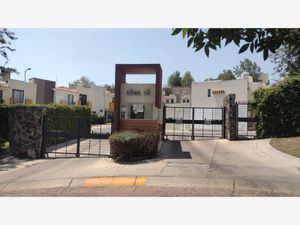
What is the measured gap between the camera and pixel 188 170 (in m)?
9.56

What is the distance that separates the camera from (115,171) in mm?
10078

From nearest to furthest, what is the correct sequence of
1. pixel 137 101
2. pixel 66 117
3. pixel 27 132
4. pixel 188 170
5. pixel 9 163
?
pixel 188 170
pixel 9 163
pixel 27 132
pixel 137 101
pixel 66 117

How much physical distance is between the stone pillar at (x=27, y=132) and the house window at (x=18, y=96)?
22597 millimetres

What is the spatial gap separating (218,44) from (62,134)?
37.5 ft

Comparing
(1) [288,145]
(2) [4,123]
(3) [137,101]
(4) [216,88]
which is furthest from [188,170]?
(4) [216,88]

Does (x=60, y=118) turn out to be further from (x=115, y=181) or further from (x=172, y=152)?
(x=115, y=181)

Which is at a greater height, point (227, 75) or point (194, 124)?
point (227, 75)

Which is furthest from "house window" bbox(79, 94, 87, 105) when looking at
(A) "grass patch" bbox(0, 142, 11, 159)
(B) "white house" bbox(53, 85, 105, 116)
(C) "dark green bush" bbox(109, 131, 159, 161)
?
(C) "dark green bush" bbox(109, 131, 159, 161)

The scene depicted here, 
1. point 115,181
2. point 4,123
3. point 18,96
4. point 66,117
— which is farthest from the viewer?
point 18,96

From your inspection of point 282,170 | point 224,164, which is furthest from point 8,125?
point 282,170

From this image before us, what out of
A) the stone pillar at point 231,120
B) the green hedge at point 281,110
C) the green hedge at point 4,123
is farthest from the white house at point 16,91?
the green hedge at point 281,110

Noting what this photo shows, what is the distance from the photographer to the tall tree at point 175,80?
273ft

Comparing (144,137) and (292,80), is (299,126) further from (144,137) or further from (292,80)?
(144,137)

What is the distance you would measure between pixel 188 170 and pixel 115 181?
2299 mm
